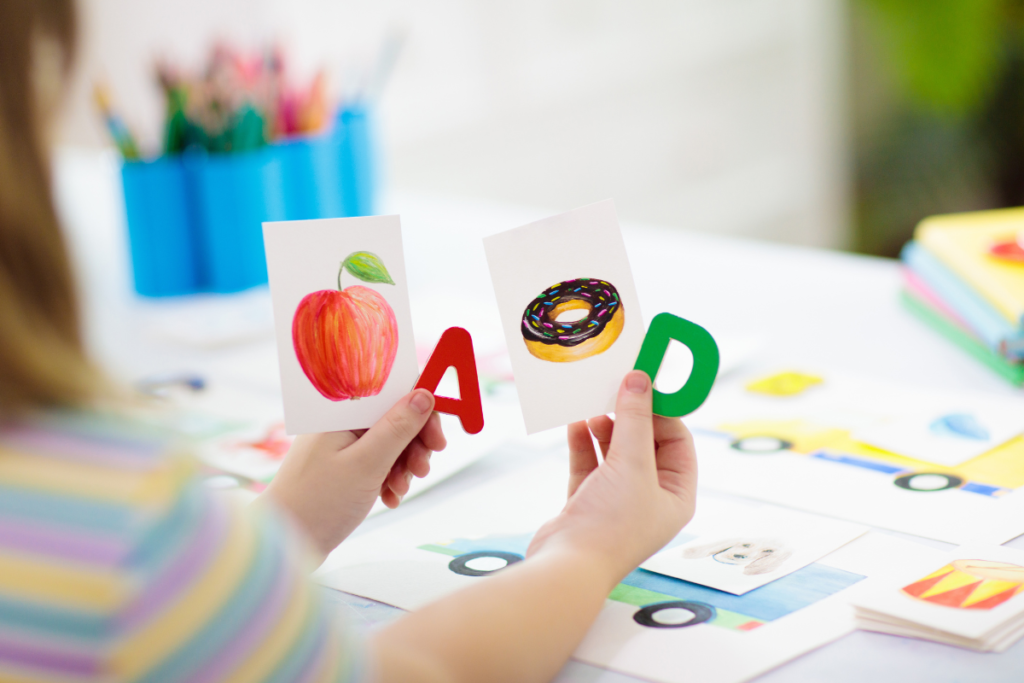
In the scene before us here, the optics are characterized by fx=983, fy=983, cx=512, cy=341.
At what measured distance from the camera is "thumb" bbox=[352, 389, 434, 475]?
702 millimetres

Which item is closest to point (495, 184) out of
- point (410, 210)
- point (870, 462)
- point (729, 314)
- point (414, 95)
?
point (414, 95)

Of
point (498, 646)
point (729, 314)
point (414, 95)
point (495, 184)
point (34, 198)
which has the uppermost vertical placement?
point (414, 95)

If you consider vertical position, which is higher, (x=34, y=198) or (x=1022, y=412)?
(x=34, y=198)

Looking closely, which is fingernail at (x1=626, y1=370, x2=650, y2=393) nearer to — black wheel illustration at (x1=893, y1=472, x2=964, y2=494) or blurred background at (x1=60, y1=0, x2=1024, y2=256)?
black wheel illustration at (x1=893, y1=472, x2=964, y2=494)

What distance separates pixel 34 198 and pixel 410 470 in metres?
0.40

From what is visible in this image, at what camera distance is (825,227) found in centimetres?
380

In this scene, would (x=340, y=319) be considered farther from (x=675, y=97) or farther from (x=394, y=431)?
(x=675, y=97)

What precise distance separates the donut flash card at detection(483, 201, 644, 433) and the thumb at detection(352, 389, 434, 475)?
0.07 meters

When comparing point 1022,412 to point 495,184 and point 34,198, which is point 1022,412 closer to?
point 34,198

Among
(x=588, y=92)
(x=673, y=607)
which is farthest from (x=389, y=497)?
(x=588, y=92)

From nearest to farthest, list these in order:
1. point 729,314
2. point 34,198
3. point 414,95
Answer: point 34,198 → point 729,314 → point 414,95

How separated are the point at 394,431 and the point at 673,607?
229 millimetres

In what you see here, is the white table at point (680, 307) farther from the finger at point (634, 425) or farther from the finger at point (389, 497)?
the finger at point (634, 425)

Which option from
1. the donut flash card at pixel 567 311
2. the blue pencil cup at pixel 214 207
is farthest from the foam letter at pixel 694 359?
the blue pencil cup at pixel 214 207
